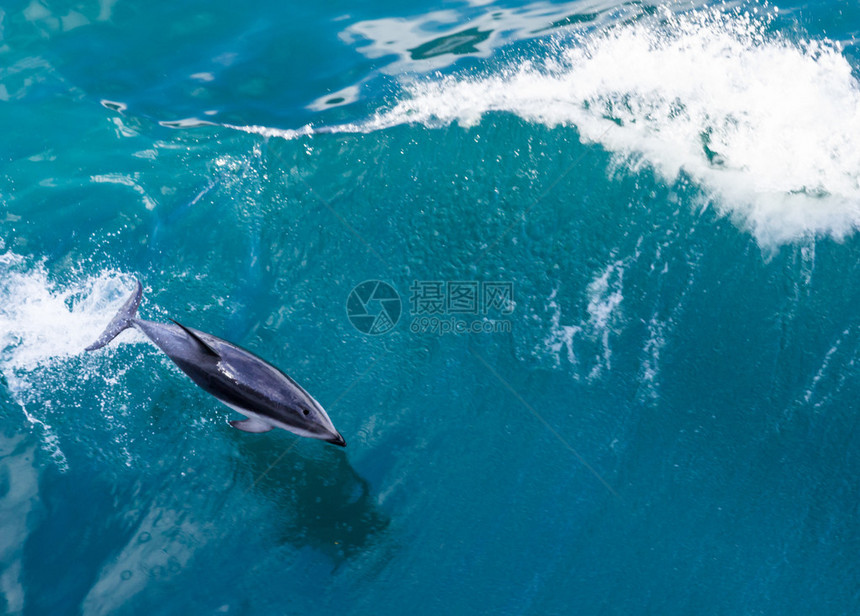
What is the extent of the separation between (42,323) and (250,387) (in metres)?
5.57

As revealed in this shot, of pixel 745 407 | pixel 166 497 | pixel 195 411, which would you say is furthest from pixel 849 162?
pixel 166 497

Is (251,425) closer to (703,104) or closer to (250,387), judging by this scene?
(250,387)

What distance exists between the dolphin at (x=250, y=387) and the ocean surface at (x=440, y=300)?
205 cm

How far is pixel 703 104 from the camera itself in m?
15.2

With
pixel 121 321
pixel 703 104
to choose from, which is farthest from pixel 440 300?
pixel 703 104

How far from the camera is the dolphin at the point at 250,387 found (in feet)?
35.2

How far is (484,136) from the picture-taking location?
1502 cm

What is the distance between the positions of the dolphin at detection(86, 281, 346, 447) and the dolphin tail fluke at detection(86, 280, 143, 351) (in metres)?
1.58

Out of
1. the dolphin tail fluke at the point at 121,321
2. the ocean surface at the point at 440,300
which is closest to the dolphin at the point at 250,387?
the dolphin tail fluke at the point at 121,321

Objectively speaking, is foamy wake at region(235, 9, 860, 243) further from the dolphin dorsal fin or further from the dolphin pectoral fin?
the dolphin pectoral fin

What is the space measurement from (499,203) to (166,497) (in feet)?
29.1

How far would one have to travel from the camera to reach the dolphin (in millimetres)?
10734

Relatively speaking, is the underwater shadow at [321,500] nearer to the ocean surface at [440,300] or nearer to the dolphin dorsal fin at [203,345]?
the ocean surface at [440,300]

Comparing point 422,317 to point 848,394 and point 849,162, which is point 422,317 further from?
point 849,162
